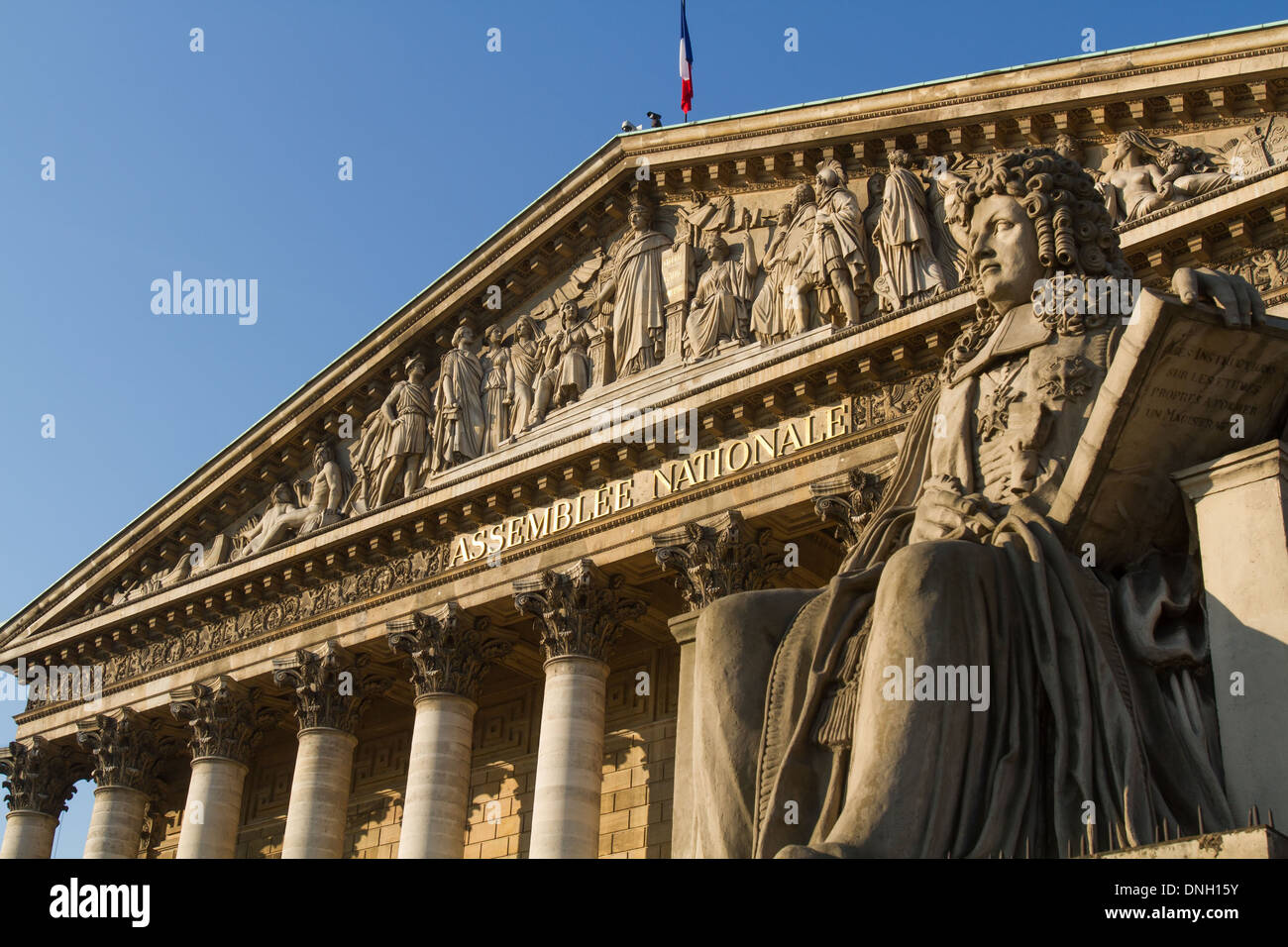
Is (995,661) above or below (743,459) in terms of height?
below

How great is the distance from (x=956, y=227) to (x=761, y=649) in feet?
5.35

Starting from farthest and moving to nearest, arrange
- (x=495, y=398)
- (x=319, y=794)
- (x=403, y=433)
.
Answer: (x=403, y=433) < (x=495, y=398) < (x=319, y=794)

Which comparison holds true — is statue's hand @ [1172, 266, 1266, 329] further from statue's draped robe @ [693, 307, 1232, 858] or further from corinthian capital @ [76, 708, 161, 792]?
corinthian capital @ [76, 708, 161, 792]

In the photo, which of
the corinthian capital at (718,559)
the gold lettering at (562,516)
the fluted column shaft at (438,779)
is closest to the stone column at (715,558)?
the corinthian capital at (718,559)

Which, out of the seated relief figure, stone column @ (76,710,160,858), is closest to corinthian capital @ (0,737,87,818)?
stone column @ (76,710,160,858)

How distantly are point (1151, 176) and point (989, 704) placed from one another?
43.8 ft

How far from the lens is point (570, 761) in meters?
17.6

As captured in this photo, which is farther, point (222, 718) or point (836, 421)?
point (222, 718)

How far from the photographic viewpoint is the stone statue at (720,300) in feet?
63.0

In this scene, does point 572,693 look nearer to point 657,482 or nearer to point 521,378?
point 657,482

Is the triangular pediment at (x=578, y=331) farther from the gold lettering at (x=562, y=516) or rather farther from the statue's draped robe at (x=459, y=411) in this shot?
the gold lettering at (x=562, y=516)

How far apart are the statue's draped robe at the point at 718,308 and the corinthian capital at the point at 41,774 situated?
1162 centimetres

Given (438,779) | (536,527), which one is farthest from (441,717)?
(536,527)
